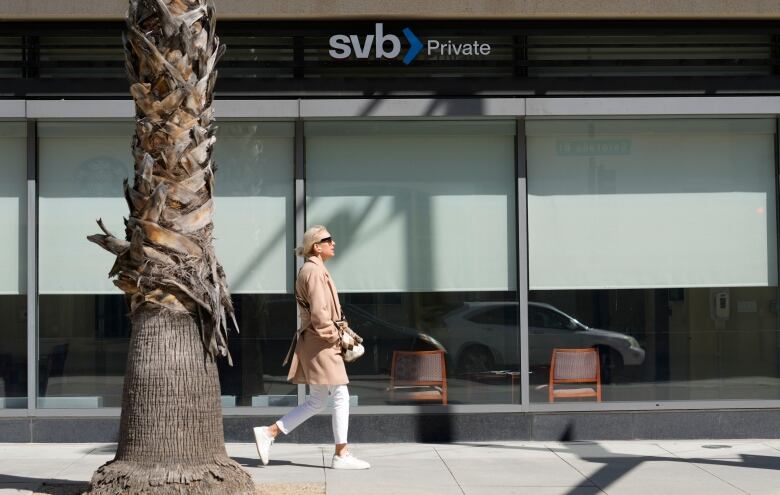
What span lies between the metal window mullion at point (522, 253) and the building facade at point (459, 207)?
0.03 metres

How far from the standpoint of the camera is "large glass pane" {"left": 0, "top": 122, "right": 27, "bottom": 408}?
33.9ft

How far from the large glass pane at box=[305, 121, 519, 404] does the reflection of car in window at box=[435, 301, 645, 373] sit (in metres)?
0.01

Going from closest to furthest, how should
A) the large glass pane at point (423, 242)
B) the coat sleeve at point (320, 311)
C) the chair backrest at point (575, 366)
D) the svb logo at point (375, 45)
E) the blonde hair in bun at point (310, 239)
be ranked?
the coat sleeve at point (320, 311) < the blonde hair in bun at point (310, 239) < the svb logo at point (375, 45) < the large glass pane at point (423, 242) < the chair backrest at point (575, 366)

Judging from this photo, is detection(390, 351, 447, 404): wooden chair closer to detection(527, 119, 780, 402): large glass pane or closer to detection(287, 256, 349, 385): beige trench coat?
detection(527, 119, 780, 402): large glass pane

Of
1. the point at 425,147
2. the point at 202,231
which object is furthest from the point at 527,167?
the point at 202,231

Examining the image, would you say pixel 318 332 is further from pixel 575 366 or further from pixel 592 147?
pixel 592 147

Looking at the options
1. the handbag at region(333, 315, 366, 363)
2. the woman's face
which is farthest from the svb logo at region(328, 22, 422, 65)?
the handbag at region(333, 315, 366, 363)

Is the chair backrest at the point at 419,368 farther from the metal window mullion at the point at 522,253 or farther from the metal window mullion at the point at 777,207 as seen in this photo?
the metal window mullion at the point at 777,207

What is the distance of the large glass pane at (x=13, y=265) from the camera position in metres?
10.3

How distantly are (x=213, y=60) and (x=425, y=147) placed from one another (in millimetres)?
3745

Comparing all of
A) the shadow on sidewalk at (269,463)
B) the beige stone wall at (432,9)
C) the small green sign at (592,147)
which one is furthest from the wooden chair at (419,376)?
the beige stone wall at (432,9)

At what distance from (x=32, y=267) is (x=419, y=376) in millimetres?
3918

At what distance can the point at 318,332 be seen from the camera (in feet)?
27.7

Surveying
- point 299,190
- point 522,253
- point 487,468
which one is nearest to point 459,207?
point 522,253
